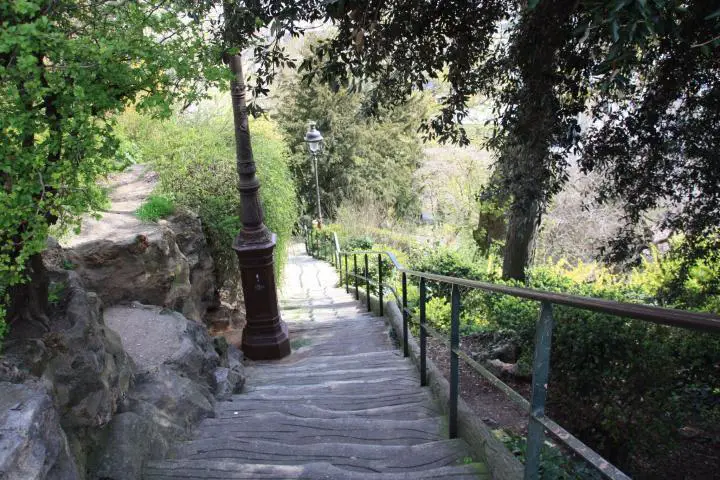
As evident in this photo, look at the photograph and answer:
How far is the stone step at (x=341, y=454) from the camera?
2578 mm

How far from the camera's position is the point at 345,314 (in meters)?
8.22

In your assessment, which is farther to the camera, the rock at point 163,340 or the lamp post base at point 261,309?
the lamp post base at point 261,309

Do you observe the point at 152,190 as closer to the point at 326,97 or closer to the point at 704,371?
the point at 704,371

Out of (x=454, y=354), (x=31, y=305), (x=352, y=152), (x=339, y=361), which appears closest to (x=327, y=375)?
(x=339, y=361)

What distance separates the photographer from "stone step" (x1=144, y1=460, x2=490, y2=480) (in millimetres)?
2350

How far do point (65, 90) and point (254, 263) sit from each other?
3.81 meters

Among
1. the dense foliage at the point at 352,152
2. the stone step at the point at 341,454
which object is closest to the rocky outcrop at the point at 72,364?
the stone step at the point at 341,454

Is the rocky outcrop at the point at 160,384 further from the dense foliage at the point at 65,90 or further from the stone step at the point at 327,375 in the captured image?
the dense foliage at the point at 65,90

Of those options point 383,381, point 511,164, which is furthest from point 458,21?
point 383,381

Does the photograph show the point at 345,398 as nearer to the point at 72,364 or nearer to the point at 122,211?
the point at 72,364

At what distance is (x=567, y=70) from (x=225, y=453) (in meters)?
3.78

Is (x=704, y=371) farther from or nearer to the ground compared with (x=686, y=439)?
farther from the ground

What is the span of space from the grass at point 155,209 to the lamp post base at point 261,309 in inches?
40.3

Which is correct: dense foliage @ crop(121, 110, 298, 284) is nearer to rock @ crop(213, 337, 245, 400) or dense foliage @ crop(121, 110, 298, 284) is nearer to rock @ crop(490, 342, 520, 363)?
rock @ crop(213, 337, 245, 400)
